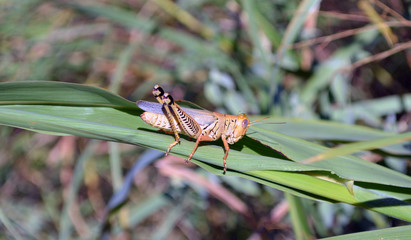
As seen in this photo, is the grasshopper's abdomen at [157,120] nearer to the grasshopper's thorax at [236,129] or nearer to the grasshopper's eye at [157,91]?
the grasshopper's eye at [157,91]

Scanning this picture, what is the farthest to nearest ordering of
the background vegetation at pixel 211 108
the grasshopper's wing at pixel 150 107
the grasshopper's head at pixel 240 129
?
the grasshopper's head at pixel 240 129, the grasshopper's wing at pixel 150 107, the background vegetation at pixel 211 108

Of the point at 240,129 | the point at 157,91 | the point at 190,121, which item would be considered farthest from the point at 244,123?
the point at 157,91

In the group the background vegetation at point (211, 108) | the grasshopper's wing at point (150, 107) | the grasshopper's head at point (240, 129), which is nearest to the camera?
the background vegetation at point (211, 108)

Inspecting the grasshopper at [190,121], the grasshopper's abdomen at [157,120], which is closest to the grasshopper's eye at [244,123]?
the grasshopper at [190,121]

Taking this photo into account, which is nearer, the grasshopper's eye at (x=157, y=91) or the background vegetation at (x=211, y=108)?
the background vegetation at (x=211, y=108)

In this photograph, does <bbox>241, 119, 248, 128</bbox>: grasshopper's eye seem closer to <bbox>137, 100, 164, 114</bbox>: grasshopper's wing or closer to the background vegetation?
the background vegetation

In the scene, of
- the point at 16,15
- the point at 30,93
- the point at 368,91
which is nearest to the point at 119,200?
the point at 30,93

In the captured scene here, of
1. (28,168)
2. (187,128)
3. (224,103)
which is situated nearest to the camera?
(187,128)

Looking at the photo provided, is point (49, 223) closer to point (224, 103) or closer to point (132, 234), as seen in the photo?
point (132, 234)

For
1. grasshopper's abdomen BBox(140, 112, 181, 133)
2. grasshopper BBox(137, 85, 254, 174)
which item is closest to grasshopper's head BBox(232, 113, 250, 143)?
grasshopper BBox(137, 85, 254, 174)
